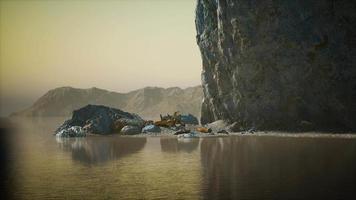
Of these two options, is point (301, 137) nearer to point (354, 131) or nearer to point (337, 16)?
point (354, 131)

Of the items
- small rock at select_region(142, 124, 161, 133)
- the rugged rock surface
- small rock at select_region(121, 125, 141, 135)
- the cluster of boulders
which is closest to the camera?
the rugged rock surface

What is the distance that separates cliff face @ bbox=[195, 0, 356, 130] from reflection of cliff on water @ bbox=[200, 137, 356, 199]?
14.9 metres

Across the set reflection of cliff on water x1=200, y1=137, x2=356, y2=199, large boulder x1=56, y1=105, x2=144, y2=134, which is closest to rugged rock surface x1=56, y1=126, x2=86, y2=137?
large boulder x1=56, y1=105, x2=144, y2=134

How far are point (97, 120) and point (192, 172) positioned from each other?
45.6 m

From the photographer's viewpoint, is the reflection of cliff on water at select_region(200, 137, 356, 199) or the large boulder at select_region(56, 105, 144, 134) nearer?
the reflection of cliff on water at select_region(200, 137, 356, 199)

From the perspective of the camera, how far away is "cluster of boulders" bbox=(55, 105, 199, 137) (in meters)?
74.2

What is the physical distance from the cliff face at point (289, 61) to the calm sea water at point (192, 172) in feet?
49.0

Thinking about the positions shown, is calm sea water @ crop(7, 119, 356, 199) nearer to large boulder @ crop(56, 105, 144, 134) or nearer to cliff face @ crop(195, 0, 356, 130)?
cliff face @ crop(195, 0, 356, 130)

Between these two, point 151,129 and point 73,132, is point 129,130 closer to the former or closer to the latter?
point 151,129

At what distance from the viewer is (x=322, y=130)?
64375mm

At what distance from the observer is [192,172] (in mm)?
32844

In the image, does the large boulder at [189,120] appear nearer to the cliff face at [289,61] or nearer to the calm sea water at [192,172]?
the cliff face at [289,61]

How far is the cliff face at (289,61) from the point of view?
6350 cm

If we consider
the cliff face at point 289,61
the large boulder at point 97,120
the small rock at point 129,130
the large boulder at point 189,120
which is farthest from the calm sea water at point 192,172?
the large boulder at point 189,120
